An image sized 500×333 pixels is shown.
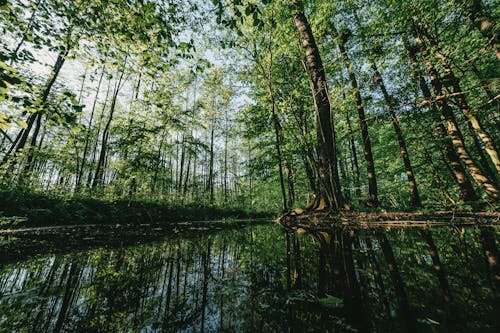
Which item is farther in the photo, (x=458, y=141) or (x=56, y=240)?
(x=458, y=141)

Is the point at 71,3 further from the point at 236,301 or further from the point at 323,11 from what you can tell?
the point at 323,11

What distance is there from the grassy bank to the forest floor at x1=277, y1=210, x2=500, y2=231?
860cm

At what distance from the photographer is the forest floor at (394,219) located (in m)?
5.47

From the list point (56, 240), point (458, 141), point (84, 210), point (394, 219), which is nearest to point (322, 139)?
point (394, 219)

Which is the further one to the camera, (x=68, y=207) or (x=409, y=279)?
(x=68, y=207)

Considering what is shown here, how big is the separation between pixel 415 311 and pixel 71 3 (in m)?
7.09

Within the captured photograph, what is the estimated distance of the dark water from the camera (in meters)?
1.20

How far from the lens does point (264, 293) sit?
1.70 meters

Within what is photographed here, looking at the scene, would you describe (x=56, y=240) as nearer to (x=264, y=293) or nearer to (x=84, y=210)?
(x=84, y=210)

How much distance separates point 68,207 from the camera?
27.8 ft

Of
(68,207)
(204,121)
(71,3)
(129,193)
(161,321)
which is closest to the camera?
(161,321)

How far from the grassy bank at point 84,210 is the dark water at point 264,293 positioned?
5.19 metres

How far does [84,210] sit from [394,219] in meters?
12.7

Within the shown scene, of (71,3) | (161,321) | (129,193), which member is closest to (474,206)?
(161,321)
